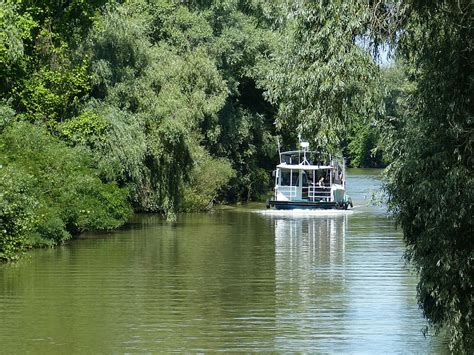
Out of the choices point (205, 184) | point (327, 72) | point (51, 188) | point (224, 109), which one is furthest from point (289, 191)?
point (327, 72)

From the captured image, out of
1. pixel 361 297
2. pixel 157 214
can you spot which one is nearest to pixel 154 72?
pixel 157 214

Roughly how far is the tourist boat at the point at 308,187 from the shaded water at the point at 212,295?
1172cm

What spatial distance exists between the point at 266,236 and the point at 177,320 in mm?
15598

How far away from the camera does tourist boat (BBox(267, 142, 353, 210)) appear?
148 feet

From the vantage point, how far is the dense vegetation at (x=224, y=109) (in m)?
11.8

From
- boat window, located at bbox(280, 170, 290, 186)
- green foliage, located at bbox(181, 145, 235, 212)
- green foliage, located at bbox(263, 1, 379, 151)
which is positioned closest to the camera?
green foliage, located at bbox(263, 1, 379, 151)

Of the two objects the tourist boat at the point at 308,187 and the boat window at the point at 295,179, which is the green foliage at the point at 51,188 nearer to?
the tourist boat at the point at 308,187

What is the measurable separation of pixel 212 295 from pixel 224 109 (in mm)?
28628

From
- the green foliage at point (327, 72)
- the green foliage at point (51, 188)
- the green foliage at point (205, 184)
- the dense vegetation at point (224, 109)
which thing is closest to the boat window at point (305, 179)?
the dense vegetation at point (224, 109)

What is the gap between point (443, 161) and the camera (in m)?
12.0

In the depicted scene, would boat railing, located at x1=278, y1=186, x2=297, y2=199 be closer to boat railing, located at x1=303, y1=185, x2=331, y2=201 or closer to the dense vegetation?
boat railing, located at x1=303, y1=185, x2=331, y2=201

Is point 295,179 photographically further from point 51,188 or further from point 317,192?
point 51,188

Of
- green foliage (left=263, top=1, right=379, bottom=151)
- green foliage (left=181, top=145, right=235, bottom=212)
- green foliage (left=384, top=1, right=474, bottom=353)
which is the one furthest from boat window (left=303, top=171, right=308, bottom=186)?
green foliage (left=263, top=1, right=379, bottom=151)

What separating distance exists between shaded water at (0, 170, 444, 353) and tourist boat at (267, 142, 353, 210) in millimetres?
11722
